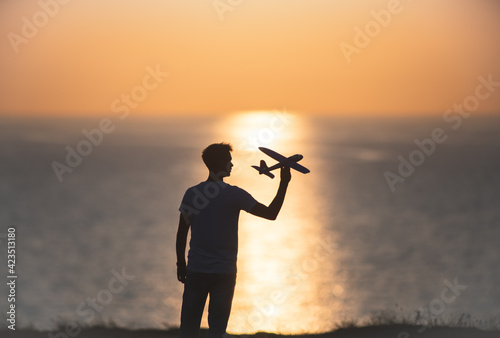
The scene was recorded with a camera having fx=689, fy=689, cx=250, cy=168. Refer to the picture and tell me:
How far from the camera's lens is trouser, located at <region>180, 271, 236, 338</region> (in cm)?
601

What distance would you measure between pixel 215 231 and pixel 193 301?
674mm

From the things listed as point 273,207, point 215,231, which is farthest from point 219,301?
point 273,207

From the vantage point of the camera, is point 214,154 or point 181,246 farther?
point 181,246

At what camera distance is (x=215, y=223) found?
6.00 metres

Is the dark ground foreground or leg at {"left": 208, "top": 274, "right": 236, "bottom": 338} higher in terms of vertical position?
leg at {"left": 208, "top": 274, "right": 236, "bottom": 338}

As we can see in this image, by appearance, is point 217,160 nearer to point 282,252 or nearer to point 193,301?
point 193,301

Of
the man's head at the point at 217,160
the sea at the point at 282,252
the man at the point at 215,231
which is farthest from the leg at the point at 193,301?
the sea at the point at 282,252

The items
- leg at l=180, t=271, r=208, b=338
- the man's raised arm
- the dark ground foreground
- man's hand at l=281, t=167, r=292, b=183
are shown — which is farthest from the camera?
the dark ground foreground

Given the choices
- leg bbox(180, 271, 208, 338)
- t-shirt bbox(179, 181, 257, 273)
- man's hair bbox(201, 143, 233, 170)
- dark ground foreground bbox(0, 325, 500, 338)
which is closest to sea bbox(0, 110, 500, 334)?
dark ground foreground bbox(0, 325, 500, 338)

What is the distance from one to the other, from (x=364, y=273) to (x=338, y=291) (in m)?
6.30

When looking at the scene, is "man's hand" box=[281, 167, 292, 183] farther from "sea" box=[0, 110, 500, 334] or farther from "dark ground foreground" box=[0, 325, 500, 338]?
"sea" box=[0, 110, 500, 334]

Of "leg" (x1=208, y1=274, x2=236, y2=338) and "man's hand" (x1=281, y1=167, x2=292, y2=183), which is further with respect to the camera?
"man's hand" (x1=281, y1=167, x2=292, y2=183)

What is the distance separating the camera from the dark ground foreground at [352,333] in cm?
965

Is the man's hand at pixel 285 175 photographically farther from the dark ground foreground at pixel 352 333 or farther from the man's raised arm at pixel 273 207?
the dark ground foreground at pixel 352 333
